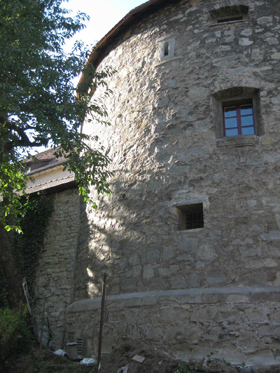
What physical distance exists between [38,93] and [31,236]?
3306 millimetres

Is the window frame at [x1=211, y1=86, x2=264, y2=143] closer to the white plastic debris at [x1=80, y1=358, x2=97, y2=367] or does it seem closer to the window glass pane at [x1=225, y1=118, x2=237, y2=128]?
the window glass pane at [x1=225, y1=118, x2=237, y2=128]

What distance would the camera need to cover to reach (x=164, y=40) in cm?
959

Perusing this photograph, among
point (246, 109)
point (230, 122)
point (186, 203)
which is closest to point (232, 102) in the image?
point (246, 109)

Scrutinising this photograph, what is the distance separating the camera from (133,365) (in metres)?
6.39

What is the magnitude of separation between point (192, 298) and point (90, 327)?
2.08m

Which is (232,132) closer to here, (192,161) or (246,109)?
(246,109)

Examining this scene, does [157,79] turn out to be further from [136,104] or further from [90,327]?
[90,327]

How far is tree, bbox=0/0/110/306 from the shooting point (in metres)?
8.60

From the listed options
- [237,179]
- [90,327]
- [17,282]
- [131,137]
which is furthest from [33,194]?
[237,179]

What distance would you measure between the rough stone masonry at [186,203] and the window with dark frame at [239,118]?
0.02 meters

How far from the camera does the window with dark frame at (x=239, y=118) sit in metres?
8.38

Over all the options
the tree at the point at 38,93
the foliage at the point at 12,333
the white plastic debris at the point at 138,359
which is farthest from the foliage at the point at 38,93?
the white plastic debris at the point at 138,359

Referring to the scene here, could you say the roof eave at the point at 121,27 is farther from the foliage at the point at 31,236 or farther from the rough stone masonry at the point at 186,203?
the foliage at the point at 31,236

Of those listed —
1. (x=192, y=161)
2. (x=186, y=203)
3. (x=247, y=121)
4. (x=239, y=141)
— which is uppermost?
(x=247, y=121)
